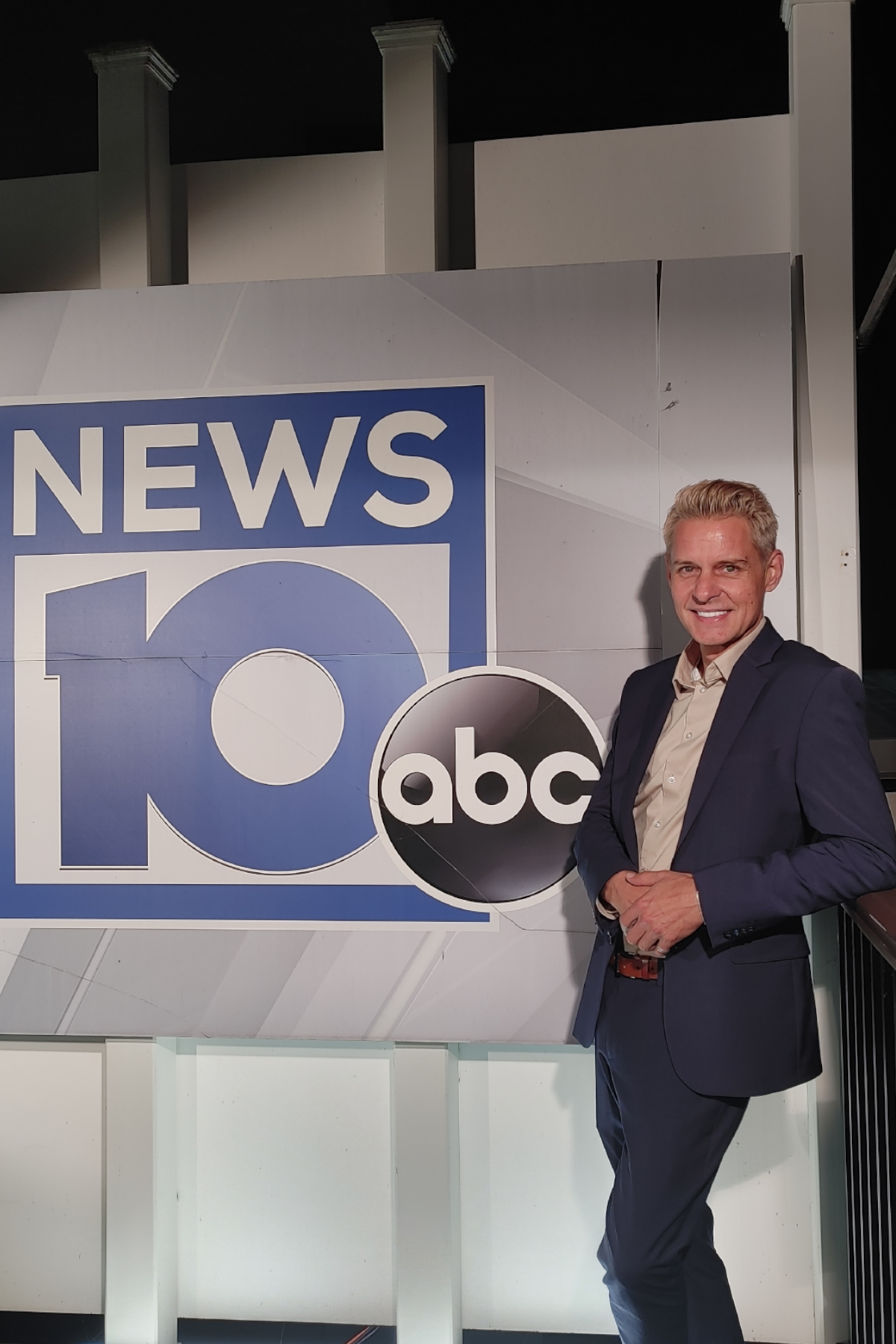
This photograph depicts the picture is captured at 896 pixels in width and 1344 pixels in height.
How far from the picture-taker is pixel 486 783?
2.41 metres

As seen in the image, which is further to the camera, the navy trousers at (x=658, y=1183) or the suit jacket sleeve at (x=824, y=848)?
the navy trousers at (x=658, y=1183)

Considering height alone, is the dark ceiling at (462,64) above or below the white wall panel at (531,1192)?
above

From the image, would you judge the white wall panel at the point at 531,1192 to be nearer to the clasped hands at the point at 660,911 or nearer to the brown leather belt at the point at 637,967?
the brown leather belt at the point at 637,967

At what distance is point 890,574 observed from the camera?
13.7 feet

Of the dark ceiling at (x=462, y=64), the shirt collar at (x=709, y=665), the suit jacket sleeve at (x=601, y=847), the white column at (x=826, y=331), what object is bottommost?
the suit jacket sleeve at (x=601, y=847)

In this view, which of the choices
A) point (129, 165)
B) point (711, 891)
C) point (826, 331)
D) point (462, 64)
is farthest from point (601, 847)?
point (462, 64)

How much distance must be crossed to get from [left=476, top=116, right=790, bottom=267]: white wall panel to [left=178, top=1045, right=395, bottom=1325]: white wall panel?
209 cm

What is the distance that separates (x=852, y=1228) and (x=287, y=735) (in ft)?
5.31

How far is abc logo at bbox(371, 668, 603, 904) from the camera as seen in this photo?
2.38 meters

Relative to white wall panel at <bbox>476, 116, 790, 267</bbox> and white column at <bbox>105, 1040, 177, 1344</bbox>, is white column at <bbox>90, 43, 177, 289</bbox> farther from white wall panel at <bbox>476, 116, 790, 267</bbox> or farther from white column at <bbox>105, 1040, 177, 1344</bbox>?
white column at <bbox>105, 1040, 177, 1344</bbox>

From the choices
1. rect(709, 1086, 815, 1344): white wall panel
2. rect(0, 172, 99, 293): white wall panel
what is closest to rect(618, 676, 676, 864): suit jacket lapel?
rect(709, 1086, 815, 1344): white wall panel

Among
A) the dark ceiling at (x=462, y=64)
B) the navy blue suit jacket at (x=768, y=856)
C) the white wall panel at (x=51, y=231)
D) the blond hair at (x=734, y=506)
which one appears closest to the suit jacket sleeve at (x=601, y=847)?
the navy blue suit jacket at (x=768, y=856)

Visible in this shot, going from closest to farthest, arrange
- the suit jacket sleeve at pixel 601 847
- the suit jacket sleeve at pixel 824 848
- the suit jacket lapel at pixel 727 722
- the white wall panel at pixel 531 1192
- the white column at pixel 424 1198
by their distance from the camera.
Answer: the suit jacket sleeve at pixel 824 848, the suit jacket lapel at pixel 727 722, the suit jacket sleeve at pixel 601 847, the white column at pixel 424 1198, the white wall panel at pixel 531 1192

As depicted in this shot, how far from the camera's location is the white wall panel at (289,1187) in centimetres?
270
